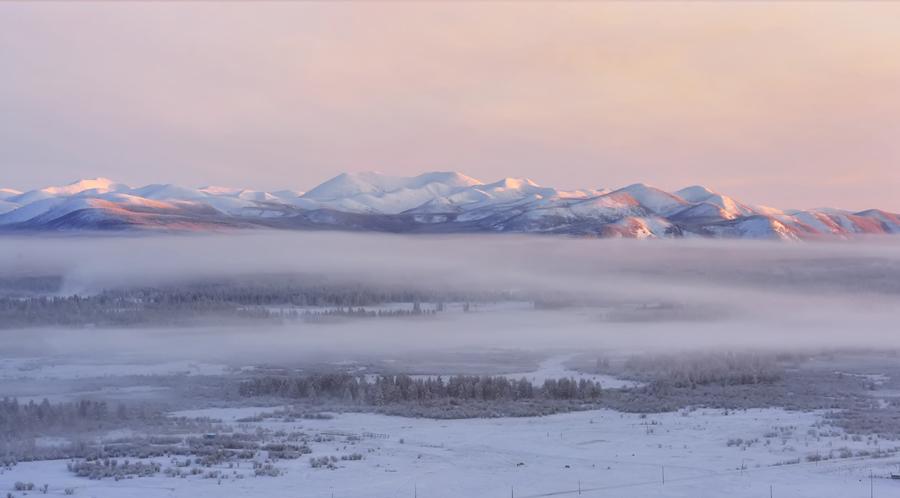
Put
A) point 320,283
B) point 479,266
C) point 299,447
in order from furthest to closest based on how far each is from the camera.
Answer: point 479,266
point 320,283
point 299,447

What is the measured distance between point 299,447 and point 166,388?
80.1 feet

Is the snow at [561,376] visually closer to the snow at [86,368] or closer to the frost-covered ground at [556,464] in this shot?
the frost-covered ground at [556,464]

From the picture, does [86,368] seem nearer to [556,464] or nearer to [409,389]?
[409,389]

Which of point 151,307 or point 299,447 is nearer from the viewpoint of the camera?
point 299,447

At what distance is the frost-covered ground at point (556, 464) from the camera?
102 feet

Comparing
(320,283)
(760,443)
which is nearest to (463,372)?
(760,443)

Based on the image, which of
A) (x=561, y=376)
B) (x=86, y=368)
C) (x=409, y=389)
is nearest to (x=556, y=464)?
(x=409, y=389)

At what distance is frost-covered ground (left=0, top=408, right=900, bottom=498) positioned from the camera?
102 ft

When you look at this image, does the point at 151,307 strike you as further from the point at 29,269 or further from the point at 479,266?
the point at 479,266

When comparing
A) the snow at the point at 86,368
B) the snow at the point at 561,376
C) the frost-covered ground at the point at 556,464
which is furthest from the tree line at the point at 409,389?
the snow at the point at 86,368

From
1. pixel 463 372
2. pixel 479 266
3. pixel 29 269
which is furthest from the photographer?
pixel 479 266

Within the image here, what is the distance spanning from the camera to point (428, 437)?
42281mm

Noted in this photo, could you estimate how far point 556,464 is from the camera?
3566 centimetres

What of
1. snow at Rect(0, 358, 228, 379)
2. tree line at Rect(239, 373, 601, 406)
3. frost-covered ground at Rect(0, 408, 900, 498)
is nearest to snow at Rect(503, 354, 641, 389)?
tree line at Rect(239, 373, 601, 406)
